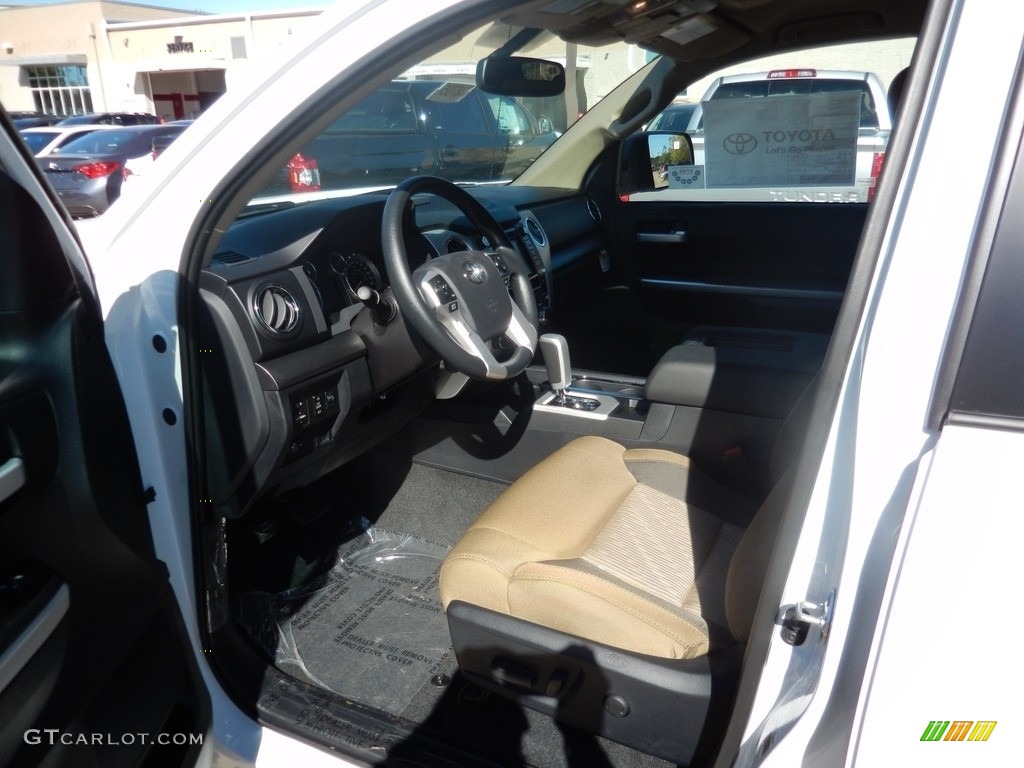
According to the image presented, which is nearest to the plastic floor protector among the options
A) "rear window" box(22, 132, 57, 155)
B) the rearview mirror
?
the rearview mirror

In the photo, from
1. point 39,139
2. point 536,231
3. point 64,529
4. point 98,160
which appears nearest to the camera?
point 64,529

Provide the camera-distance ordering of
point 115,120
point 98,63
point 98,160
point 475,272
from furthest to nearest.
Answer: point 98,63 → point 115,120 → point 98,160 → point 475,272

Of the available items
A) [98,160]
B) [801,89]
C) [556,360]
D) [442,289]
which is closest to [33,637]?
[442,289]

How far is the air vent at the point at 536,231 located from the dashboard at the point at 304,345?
2.06 ft

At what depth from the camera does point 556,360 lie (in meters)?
2.27

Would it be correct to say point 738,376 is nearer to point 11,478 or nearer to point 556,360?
point 556,360

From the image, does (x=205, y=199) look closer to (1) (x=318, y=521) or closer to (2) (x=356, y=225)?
(2) (x=356, y=225)

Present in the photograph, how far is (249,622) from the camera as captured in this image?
84.3 inches

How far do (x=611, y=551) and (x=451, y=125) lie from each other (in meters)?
1.70

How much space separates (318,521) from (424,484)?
0.35 m

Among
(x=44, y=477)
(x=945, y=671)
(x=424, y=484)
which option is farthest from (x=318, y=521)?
(x=945, y=671)

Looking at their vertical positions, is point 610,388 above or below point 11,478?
below

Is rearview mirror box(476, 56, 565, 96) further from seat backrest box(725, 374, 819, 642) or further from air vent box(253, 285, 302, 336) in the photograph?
seat backrest box(725, 374, 819, 642)

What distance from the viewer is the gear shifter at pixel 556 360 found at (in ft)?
7.43
